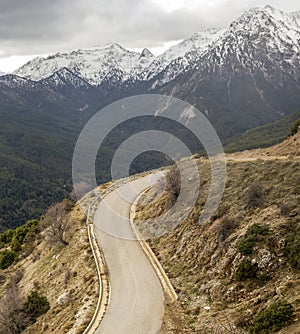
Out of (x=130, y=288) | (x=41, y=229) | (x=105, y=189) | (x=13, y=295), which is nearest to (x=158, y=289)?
(x=130, y=288)

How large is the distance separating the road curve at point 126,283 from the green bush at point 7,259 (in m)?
13.9

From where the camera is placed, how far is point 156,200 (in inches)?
1973

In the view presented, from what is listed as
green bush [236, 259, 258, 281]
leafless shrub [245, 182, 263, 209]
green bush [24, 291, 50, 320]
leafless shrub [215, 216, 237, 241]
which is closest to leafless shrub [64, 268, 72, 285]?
green bush [24, 291, 50, 320]

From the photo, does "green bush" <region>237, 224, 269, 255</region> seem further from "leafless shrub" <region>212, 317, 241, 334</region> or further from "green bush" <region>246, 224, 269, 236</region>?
"leafless shrub" <region>212, 317, 241, 334</region>

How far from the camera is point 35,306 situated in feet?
106

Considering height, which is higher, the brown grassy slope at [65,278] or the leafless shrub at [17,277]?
the brown grassy slope at [65,278]

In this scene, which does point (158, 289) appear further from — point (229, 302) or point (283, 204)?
point (283, 204)

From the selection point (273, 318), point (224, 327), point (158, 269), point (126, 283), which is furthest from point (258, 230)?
point (126, 283)

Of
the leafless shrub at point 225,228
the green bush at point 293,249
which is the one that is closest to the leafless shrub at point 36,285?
the leafless shrub at point 225,228

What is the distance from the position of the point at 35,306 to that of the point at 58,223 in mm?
16550

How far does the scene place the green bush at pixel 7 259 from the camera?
5384 centimetres

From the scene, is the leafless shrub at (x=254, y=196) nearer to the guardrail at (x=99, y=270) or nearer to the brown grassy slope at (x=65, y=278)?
the guardrail at (x=99, y=270)

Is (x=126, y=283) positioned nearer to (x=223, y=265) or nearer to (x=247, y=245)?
(x=223, y=265)

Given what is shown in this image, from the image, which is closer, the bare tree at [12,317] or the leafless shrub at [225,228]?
the leafless shrub at [225,228]
